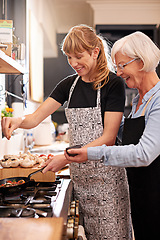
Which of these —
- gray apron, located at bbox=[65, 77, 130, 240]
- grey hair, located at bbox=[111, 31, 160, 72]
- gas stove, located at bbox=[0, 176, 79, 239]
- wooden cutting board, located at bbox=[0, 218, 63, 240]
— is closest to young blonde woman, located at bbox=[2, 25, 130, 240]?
gray apron, located at bbox=[65, 77, 130, 240]

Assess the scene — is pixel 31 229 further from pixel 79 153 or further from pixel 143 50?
pixel 143 50

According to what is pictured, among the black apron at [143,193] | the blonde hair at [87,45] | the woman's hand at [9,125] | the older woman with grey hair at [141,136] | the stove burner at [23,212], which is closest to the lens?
the stove burner at [23,212]

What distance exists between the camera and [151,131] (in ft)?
3.58

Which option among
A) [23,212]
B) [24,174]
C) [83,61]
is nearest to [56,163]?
[24,174]

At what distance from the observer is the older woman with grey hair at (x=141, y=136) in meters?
1.14

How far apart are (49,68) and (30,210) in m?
3.87

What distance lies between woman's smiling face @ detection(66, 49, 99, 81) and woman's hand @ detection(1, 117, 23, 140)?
0.44 m

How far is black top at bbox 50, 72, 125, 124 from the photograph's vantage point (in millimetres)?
1443

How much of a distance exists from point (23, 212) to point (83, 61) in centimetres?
78

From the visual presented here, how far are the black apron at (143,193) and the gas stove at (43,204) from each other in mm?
285

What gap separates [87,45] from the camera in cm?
144

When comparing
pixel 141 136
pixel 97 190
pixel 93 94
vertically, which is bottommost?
pixel 97 190

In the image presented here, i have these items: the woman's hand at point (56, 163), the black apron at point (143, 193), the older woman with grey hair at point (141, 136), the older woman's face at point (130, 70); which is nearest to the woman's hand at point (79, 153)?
the older woman with grey hair at point (141, 136)

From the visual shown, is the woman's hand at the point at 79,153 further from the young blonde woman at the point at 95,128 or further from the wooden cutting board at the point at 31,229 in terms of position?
the wooden cutting board at the point at 31,229
